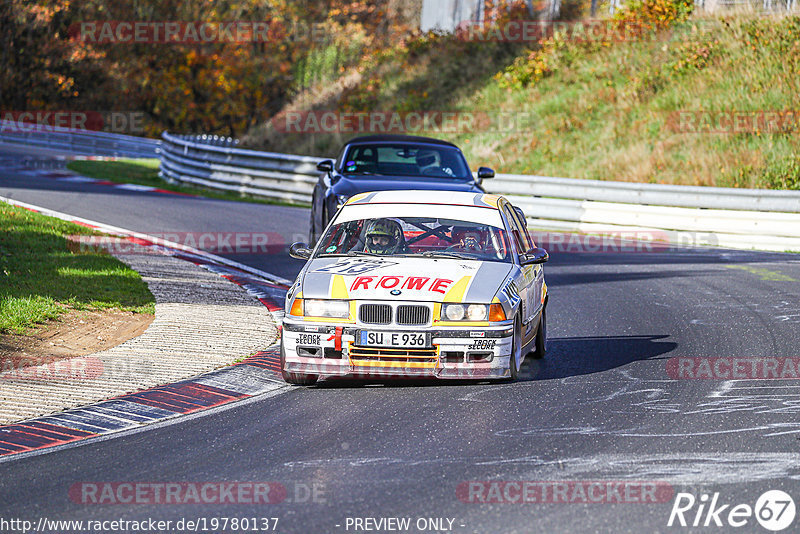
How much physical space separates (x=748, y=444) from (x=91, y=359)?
18.2 ft

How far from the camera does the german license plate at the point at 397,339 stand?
823 cm

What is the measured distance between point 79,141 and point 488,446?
126ft

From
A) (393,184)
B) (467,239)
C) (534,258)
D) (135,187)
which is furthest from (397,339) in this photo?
Answer: (135,187)

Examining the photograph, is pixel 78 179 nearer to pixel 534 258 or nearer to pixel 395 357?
pixel 534 258

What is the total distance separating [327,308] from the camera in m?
8.45

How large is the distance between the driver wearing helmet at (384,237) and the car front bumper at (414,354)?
4.19ft

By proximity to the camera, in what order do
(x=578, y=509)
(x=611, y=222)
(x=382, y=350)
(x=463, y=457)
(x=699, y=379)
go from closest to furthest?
1. (x=578, y=509)
2. (x=463, y=457)
3. (x=382, y=350)
4. (x=699, y=379)
5. (x=611, y=222)

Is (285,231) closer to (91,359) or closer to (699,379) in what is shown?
(91,359)

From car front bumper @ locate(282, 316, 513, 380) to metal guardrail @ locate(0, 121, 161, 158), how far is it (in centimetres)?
3534

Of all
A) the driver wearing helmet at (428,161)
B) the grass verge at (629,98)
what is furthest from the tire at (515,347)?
the grass verge at (629,98)

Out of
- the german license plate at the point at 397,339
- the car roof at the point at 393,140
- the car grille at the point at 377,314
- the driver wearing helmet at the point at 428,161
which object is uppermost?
the car roof at the point at 393,140

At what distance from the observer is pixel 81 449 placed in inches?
274

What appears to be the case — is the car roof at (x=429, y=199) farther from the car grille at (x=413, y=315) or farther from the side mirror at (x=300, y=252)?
the car grille at (x=413, y=315)

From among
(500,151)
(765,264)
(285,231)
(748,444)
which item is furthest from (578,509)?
(500,151)
